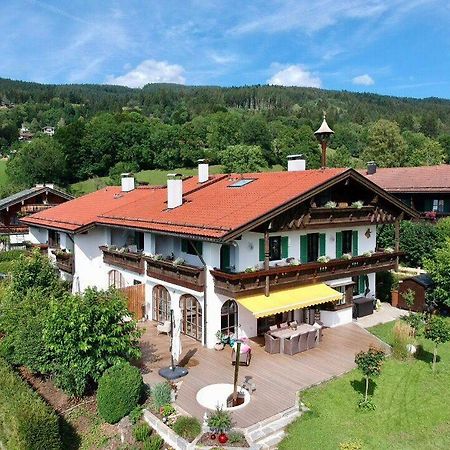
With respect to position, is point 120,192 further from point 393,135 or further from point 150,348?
point 393,135

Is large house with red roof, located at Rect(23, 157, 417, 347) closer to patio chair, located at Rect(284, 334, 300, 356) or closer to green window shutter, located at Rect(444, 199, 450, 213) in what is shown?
patio chair, located at Rect(284, 334, 300, 356)

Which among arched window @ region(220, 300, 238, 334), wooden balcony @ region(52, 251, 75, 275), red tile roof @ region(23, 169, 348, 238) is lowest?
arched window @ region(220, 300, 238, 334)

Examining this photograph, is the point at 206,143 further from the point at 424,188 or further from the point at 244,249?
the point at 244,249

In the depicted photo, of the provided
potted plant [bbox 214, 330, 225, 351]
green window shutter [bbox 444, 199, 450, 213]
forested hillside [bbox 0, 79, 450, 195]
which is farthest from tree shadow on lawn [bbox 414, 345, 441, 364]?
forested hillside [bbox 0, 79, 450, 195]

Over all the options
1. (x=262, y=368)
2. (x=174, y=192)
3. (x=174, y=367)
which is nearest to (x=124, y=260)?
(x=174, y=192)

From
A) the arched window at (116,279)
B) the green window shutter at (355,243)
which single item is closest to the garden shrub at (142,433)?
the arched window at (116,279)

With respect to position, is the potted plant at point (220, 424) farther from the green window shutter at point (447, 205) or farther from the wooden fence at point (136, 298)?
the green window shutter at point (447, 205)
